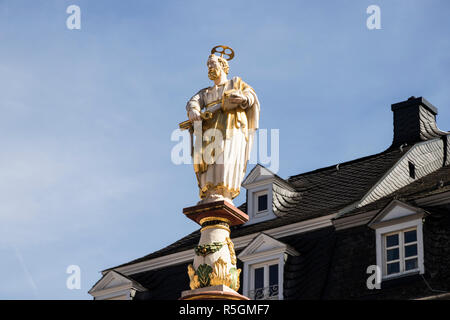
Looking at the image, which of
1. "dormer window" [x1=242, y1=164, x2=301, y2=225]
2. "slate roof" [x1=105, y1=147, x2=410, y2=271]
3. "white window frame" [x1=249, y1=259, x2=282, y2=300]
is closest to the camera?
"white window frame" [x1=249, y1=259, x2=282, y2=300]

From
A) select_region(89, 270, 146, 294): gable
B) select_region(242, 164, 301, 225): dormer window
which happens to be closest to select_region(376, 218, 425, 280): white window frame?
select_region(242, 164, 301, 225): dormer window

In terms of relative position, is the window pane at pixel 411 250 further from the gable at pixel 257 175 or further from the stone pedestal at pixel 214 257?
the stone pedestal at pixel 214 257

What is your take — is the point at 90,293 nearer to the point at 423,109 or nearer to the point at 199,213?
the point at 423,109

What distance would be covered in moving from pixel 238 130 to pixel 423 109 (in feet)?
63.5

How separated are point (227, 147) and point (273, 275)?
11554mm

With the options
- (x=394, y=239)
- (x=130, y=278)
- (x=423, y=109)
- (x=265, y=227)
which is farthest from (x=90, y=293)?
(x=423, y=109)

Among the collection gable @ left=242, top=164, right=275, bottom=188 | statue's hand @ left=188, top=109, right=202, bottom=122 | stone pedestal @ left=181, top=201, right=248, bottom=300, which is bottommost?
stone pedestal @ left=181, top=201, right=248, bottom=300

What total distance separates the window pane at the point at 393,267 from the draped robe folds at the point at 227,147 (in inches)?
366

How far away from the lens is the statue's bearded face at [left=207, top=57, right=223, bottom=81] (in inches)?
693

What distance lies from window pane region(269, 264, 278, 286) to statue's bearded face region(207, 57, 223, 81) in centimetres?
1083

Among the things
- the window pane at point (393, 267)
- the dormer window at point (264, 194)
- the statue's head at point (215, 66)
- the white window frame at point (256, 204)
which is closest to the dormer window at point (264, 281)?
the white window frame at point (256, 204)

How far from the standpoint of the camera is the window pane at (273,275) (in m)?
27.5

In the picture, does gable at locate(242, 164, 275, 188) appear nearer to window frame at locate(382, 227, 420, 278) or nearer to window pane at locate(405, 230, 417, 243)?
window frame at locate(382, 227, 420, 278)

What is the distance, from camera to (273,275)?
90.6ft
